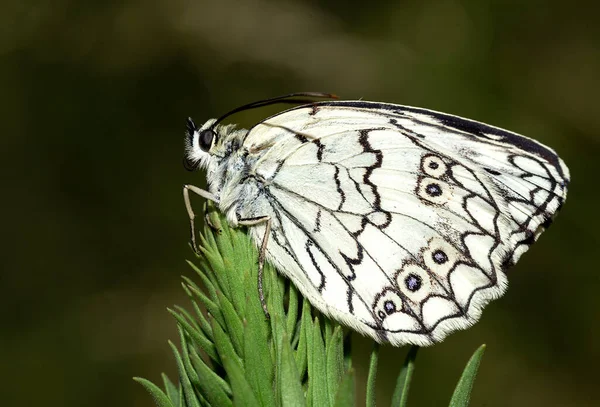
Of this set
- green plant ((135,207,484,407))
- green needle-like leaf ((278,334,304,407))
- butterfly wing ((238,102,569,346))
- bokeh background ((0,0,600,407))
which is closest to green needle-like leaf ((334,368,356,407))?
green plant ((135,207,484,407))

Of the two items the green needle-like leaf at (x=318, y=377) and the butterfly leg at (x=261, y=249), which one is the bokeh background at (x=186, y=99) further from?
the green needle-like leaf at (x=318, y=377)

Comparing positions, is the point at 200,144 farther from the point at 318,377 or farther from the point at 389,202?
the point at 318,377

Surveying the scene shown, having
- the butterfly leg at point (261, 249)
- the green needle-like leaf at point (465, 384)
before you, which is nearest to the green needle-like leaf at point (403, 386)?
the green needle-like leaf at point (465, 384)

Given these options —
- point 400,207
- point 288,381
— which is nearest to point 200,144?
point 400,207

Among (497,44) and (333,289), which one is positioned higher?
(497,44)

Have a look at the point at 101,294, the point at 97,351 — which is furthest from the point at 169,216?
the point at 97,351

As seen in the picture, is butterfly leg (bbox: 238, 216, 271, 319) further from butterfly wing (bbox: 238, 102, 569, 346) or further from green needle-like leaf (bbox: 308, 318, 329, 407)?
green needle-like leaf (bbox: 308, 318, 329, 407)

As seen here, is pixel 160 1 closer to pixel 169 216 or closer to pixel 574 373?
pixel 169 216
